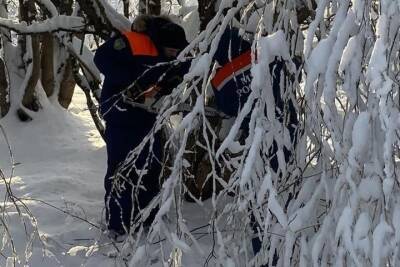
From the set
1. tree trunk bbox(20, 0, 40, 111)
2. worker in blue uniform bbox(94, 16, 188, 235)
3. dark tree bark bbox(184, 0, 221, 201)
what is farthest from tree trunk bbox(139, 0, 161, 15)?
tree trunk bbox(20, 0, 40, 111)

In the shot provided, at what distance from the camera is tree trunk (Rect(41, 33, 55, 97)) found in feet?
29.3

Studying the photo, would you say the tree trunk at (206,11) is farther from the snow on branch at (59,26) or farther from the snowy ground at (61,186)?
the snowy ground at (61,186)

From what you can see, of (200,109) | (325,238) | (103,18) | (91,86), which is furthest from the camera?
(91,86)

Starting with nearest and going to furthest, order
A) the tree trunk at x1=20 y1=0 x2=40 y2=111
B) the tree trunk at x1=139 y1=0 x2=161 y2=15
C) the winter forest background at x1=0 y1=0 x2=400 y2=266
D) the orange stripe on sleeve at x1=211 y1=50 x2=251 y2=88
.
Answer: the winter forest background at x1=0 y1=0 x2=400 y2=266 → the orange stripe on sleeve at x1=211 y1=50 x2=251 y2=88 → the tree trunk at x1=139 y1=0 x2=161 y2=15 → the tree trunk at x1=20 y1=0 x2=40 y2=111

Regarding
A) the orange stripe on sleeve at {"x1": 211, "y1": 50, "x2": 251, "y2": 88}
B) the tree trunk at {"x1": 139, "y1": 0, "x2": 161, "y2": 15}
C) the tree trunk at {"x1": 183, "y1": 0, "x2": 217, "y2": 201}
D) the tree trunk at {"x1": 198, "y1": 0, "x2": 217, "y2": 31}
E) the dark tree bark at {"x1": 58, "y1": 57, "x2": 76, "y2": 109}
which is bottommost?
the tree trunk at {"x1": 183, "y1": 0, "x2": 217, "y2": 201}

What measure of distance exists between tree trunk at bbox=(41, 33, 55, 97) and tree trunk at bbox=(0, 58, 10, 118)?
650 millimetres

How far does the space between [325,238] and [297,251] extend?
1.00ft

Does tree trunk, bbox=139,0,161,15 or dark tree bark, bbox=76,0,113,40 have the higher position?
tree trunk, bbox=139,0,161,15

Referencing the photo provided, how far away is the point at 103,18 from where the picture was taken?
4.74 meters

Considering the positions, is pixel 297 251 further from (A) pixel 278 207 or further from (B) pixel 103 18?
(B) pixel 103 18

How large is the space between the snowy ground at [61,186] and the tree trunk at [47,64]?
1.63 ft

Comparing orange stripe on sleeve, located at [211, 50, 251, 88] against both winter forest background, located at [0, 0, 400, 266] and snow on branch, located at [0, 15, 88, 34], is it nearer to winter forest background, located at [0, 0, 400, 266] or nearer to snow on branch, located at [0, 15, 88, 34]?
winter forest background, located at [0, 0, 400, 266]

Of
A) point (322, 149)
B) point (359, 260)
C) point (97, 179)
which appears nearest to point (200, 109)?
point (322, 149)

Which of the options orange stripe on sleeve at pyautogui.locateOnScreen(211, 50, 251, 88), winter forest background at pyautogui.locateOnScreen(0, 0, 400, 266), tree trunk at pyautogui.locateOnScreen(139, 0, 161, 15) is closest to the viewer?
winter forest background at pyautogui.locateOnScreen(0, 0, 400, 266)
